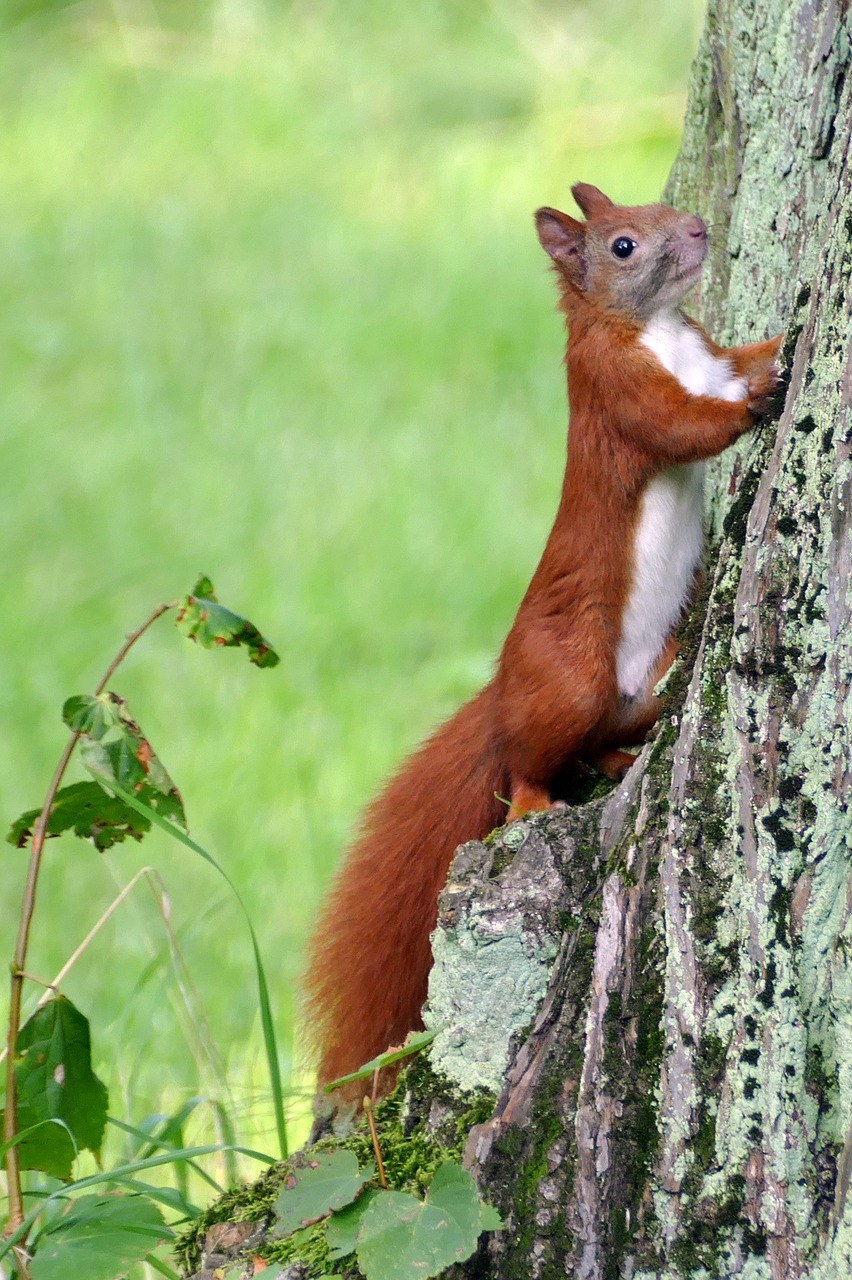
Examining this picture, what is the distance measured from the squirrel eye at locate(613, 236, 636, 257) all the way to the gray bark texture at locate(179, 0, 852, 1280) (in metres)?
0.41

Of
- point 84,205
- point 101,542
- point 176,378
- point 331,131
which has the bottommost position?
point 101,542

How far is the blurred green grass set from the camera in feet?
10.6

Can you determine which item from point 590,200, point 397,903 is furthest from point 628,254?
point 397,903

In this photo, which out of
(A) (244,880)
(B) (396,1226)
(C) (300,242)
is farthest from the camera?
(C) (300,242)

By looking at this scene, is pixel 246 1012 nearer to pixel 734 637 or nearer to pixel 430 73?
pixel 734 637

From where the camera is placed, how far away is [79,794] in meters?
1.70

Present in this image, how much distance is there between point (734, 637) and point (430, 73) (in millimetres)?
6360

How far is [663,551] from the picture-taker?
1761mm

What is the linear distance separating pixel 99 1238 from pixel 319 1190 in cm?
25

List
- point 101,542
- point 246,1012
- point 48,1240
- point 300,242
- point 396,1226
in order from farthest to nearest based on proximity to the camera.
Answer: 1. point 300,242
2. point 101,542
3. point 246,1012
4. point 48,1240
5. point 396,1226

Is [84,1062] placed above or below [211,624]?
below

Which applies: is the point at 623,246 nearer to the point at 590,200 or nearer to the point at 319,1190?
the point at 590,200

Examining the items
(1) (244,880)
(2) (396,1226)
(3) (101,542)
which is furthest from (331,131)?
(2) (396,1226)

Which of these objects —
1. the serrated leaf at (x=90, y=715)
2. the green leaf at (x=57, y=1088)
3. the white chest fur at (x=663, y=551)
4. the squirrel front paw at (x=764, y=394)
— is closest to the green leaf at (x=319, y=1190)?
the green leaf at (x=57, y=1088)
